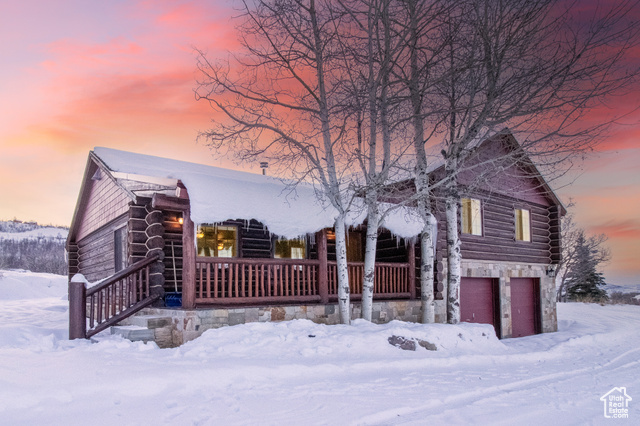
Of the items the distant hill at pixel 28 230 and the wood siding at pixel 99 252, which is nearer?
the wood siding at pixel 99 252

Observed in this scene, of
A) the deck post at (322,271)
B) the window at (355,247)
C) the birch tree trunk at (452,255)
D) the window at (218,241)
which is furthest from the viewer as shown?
the window at (355,247)

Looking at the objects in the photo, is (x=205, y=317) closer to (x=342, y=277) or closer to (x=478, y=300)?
(x=342, y=277)

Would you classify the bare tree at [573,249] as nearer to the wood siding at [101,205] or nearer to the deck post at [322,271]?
the deck post at [322,271]

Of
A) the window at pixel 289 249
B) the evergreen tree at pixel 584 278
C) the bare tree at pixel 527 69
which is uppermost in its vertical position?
the bare tree at pixel 527 69

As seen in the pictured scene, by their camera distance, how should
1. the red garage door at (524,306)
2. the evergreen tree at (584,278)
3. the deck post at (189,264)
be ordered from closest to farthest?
the deck post at (189,264) → the red garage door at (524,306) → the evergreen tree at (584,278)

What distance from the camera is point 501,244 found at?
1664 centimetres

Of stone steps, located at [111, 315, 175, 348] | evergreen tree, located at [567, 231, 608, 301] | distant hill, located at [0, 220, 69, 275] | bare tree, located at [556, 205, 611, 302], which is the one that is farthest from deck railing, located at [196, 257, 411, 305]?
distant hill, located at [0, 220, 69, 275]

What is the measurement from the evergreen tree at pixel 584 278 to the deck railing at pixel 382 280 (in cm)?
2696

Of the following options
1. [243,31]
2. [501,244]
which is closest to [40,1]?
[243,31]

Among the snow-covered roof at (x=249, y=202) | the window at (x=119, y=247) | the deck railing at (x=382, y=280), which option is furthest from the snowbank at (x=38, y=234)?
the deck railing at (x=382, y=280)

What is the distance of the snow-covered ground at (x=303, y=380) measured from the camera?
4914mm

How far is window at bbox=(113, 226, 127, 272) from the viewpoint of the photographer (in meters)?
12.0

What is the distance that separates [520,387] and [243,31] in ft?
28.9

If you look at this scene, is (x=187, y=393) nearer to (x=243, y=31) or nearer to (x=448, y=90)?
(x=243, y=31)
